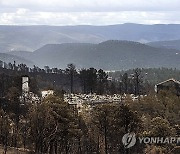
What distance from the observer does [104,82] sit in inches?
3839

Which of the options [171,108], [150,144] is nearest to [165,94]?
[171,108]

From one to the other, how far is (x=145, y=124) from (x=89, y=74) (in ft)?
154

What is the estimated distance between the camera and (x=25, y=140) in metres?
43.7

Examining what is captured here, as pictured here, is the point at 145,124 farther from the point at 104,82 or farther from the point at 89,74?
the point at 104,82

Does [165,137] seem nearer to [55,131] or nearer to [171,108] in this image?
[55,131]

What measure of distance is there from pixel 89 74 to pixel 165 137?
55918mm

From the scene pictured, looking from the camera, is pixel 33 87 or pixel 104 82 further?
pixel 104 82

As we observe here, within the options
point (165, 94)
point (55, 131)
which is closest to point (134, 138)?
point (55, 131)

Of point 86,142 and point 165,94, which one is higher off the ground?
point 165,94

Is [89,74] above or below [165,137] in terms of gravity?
above

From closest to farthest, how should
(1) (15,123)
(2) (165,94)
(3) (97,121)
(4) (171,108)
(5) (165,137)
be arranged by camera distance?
(5) (165,137), (3) (97,121), (1) (15,123), (4) (171,108), (2) (165,94)

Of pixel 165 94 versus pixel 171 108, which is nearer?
pixel 171 108

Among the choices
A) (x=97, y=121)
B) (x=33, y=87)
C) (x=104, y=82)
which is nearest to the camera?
(x=97, y=121)

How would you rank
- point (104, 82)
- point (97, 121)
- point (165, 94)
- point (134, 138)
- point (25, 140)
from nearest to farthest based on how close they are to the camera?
point (134, 138)
point (97, 121)
point (25, 140)
point (165, 94)
point (104, 82)
